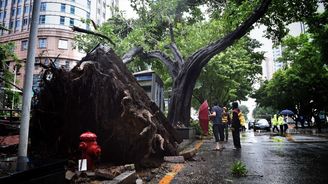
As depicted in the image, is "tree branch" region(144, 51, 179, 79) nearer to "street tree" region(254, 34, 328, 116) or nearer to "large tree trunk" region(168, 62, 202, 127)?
"large tree trunk" region(168, 62, 202, 127)

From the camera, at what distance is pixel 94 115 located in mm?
6176

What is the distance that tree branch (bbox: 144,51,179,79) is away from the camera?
15992mm

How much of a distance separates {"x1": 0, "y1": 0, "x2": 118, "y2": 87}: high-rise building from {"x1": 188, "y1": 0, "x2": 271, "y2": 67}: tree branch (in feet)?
100

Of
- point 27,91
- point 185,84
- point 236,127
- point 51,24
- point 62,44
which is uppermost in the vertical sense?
point 51,24

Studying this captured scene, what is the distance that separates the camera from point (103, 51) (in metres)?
6.77

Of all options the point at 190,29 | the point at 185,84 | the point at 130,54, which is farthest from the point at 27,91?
the point at 190,29

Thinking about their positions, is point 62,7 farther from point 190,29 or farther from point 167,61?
point 167,61

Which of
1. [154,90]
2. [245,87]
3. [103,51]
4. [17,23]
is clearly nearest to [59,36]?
[17,23]

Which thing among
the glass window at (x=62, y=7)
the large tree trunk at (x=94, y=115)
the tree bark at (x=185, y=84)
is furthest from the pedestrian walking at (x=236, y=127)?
the glass window at (x=62, y=7)

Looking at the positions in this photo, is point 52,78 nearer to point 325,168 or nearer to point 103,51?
point 103,51

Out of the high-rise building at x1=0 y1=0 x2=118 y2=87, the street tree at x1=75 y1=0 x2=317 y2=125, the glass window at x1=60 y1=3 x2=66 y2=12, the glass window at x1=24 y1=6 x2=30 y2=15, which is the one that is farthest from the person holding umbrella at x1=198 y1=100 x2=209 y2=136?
the glass window at x1=24 y1=6 x2=30 y2=15

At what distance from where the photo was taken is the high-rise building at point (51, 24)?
44438 millimetres

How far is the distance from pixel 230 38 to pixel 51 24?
40792 mm

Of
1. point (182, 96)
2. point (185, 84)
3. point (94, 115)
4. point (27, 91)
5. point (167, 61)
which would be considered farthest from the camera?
point (167, 61)
